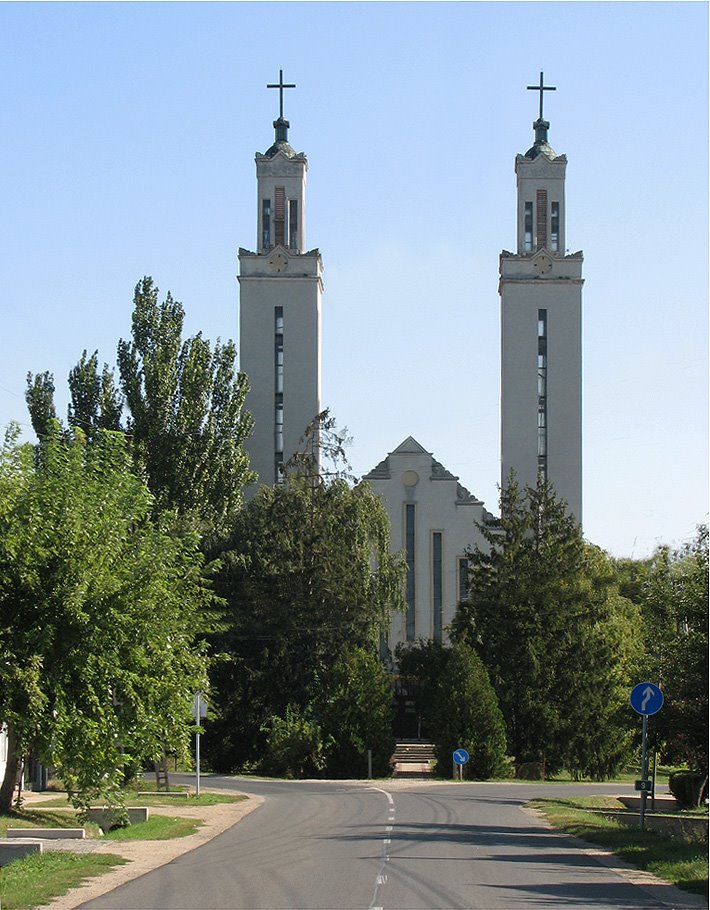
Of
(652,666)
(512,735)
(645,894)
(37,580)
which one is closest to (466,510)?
(512,735)

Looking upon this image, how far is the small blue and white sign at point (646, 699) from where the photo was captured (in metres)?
22.6

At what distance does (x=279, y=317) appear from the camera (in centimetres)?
7894

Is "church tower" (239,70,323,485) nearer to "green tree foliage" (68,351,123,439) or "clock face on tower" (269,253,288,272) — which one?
"clock face on tower" (269,253,288,272)

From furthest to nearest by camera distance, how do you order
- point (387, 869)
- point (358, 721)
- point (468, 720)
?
point (358, 721) < point (468, 720) < point (387, 869)

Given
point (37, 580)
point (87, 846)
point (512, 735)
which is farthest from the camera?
point (512, 735)

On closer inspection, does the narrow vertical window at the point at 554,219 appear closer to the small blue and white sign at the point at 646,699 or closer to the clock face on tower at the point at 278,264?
the clock face on tower at the point at 278,264

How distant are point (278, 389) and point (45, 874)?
60.1m

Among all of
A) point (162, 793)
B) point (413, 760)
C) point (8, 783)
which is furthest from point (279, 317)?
point (8, 783)

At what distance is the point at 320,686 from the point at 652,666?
A: 30406 mm

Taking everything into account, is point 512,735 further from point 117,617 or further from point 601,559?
point 117,617

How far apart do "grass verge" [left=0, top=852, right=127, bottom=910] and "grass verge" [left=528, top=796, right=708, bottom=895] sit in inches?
298

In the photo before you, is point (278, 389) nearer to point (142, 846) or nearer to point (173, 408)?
point (173, 408)

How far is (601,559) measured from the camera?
72.4 m

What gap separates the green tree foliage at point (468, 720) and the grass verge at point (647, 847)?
851 inches
